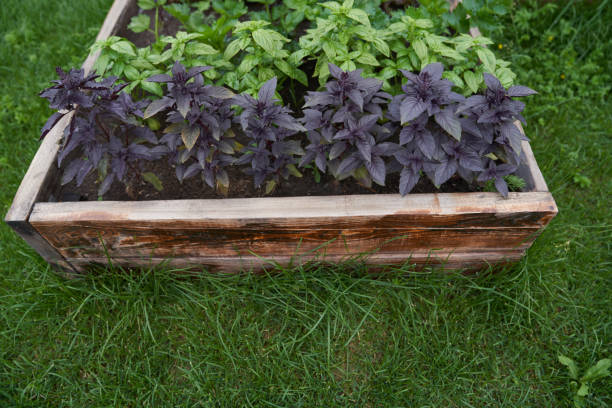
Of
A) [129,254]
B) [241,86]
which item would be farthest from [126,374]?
[241,86]

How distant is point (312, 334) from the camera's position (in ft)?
6.86

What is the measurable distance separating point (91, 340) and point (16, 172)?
127cm

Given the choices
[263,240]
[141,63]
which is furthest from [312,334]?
[141,63]

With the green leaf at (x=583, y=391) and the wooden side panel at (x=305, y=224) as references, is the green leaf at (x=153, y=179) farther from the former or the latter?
the green leaf at (x=583, y=391)

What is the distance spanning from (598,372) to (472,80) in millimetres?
1362

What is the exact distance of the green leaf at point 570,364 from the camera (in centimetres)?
201

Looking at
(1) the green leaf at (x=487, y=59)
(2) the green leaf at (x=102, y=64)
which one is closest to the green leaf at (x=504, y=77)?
(1) the green leaf at (x=487, y=59)

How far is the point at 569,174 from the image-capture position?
2.70m

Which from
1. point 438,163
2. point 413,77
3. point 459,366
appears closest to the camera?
point 413,77

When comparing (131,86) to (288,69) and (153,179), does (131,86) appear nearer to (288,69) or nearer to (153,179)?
(153,179)

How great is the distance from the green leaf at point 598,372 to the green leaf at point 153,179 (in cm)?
207

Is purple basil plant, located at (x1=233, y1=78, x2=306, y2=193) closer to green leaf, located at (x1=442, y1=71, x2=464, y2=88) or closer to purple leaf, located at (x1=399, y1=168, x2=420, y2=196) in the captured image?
purple leaf, located at (x1=399, y1=168, x2=420, y2=196)

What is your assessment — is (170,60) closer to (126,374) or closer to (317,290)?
(317,290)

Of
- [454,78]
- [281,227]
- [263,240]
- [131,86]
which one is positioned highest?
[454,78]
